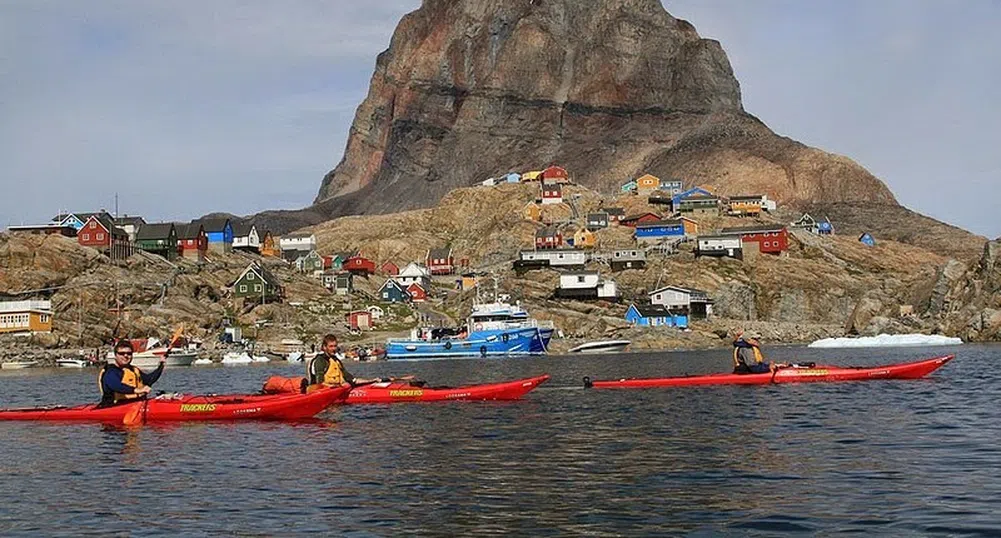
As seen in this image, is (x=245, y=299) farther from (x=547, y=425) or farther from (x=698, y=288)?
(x=547, y=425)

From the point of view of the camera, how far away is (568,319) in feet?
459

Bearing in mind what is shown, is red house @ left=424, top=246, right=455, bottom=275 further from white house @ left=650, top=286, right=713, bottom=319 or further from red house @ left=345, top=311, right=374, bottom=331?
white house @ left=650, top=286, right=713, bottom=319

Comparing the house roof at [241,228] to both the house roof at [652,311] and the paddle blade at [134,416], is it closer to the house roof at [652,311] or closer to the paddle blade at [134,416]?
the house roof at [652,311]

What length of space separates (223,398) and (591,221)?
15944 cm

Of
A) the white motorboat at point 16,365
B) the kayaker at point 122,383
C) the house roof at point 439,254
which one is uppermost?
the house roof at point 439,254

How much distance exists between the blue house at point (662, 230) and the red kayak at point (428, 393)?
135m

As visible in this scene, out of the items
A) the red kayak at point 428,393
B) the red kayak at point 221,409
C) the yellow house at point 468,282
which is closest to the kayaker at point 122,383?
the red kayak at point 221,409

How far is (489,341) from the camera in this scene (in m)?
114

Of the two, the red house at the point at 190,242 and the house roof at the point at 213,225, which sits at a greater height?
the house roof at the point at 213,225

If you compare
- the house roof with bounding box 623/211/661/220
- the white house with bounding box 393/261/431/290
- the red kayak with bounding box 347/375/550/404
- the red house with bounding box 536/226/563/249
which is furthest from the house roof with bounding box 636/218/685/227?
the red kayak with bounding box 347/375/550/404

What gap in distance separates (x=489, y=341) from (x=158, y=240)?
206ft

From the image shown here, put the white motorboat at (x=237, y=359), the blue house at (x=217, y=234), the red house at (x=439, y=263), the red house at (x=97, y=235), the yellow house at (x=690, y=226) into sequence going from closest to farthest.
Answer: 1. the white motorboat at (x=237, y=359)
2. the red house at (x=97, y=235)
3. the blue house at (x=217, y=234)
4. the yellow house at (x=690, y=226)
5. the red house at (x=439, y=263)

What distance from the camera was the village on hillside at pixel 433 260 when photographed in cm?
13875

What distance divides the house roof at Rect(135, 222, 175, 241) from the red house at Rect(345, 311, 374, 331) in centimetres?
3481
